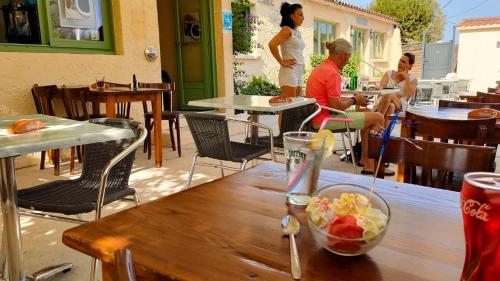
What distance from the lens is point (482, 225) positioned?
0.53m

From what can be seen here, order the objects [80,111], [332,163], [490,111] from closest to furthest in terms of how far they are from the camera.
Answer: [490,111] < [332,163] < [80,111]

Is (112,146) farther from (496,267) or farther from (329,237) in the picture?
(496,267)

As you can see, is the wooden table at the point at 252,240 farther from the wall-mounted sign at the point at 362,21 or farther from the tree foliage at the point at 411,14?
the tree foliage at the point at 411,14

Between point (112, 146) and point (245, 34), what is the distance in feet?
19.4

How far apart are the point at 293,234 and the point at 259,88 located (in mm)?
7922

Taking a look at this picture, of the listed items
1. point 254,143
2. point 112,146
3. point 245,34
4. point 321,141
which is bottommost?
point 254,143

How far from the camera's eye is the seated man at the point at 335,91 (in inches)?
134

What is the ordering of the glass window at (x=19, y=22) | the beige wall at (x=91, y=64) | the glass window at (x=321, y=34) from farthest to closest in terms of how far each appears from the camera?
the glass window at (x=321, y=34), the glass window at (x=19, y=22), the beige wall at (x=91, y=64)

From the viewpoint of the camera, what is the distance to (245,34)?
746 cm

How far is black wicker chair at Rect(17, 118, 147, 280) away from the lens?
63.6 inches

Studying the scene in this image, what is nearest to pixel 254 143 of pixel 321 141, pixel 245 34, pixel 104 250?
pixel 321 141

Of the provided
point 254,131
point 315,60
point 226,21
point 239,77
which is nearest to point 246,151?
point 254,131

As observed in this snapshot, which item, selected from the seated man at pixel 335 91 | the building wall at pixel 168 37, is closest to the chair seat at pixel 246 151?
the seated man at pixel 335 91

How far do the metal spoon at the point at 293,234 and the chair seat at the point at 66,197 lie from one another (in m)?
1.08
